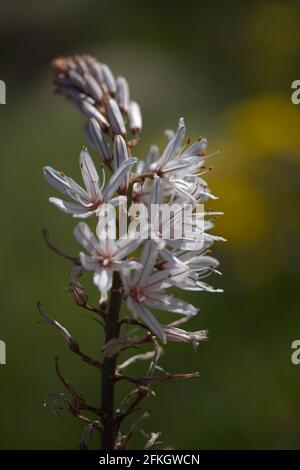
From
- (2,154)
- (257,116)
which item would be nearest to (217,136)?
(257,116)

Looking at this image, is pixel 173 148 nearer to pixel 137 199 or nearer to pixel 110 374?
pixel 137 199

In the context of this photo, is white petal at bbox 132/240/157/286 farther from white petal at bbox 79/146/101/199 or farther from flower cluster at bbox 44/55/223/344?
white petal at bbox 79/146/101/199

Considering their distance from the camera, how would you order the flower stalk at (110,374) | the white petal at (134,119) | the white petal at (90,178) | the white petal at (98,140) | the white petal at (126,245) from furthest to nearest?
the white petal at (134,119), the white petal at (98,140), the white petal at (90,178), the flower stalk at (110,374), the white petal at (126,245)

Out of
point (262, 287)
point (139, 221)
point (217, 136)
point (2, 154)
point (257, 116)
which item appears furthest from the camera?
point (2, 154)

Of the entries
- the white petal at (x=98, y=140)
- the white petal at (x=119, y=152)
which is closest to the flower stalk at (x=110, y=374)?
the white petal at (x=119, y=152)

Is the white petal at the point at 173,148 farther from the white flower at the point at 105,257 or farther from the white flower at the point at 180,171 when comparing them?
the white flower at the point at 105,257

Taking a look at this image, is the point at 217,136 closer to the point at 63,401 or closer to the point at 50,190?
the point at 50,190
